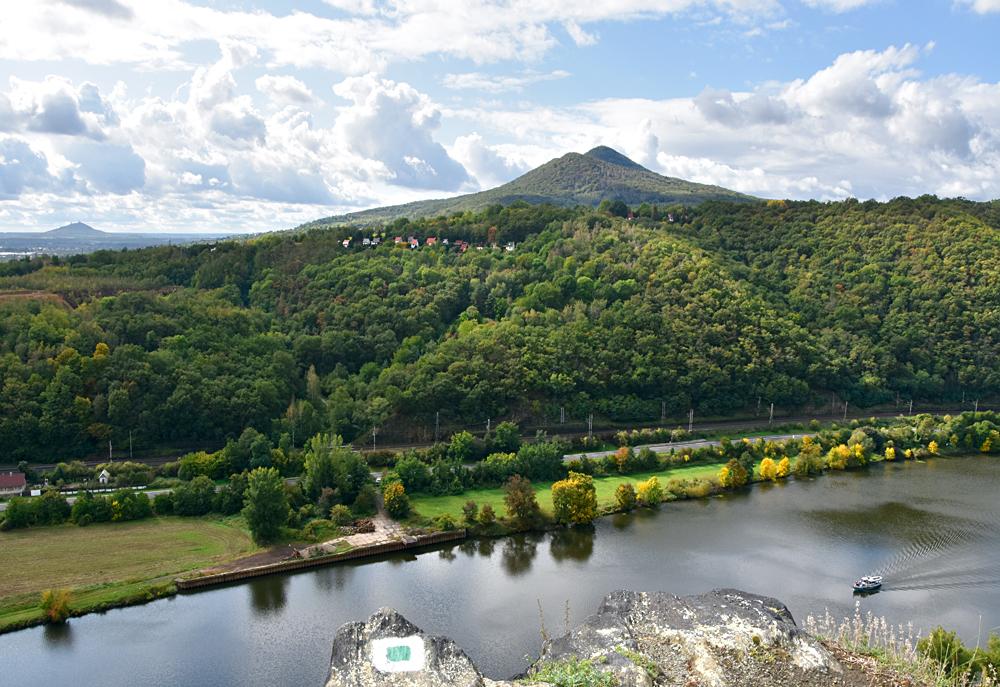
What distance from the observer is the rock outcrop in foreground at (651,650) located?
1590 cm

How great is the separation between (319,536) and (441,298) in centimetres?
2758

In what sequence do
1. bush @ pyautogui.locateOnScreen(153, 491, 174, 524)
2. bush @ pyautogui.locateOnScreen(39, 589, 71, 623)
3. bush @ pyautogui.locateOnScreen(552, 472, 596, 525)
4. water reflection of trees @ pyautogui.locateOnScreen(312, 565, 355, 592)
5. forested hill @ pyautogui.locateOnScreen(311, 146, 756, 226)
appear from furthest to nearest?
forested hill @ pyautogui.locateOnScreen(311, 146, 756, 226), bush @ pyautogui.locateOnScreen(552, 472, 596, 525), bush @ pyautogui.locateOnScreen(153, 491, 174, 524), water reflection of trees @ pyautogui.locateOnScreen(312, 565, 355, 592), bush @ pyautogui.locateOnScreen(39, 589, 71, 623)

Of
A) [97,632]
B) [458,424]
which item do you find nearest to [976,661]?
[97,632]

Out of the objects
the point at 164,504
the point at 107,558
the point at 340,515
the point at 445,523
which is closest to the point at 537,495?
the point at 445,523

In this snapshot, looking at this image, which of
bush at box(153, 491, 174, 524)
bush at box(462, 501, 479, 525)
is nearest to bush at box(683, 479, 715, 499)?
bush at box(462, 501, 479, 525)

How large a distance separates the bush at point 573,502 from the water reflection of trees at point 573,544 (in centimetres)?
44

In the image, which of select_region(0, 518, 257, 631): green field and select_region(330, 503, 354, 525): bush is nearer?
select_region(0, 518, 257, 631): green field

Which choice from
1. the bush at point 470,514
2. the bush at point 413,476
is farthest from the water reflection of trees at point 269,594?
the bush at point 413,476

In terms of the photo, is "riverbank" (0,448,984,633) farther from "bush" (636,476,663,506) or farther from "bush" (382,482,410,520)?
"bush" (636,476,663,506)

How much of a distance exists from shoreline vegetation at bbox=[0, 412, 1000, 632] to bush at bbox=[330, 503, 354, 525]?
5cm

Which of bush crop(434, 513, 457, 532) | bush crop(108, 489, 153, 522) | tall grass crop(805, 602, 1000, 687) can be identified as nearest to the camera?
tall grass crop(805, 602, 1000, 687)

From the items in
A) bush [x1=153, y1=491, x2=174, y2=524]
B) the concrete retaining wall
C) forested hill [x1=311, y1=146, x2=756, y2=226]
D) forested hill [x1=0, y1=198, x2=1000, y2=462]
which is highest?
forested hill [x1=311, y1=146, x2=756, y2=226]

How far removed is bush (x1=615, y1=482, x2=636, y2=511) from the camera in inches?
1385

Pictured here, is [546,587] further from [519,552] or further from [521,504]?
[521,504]
